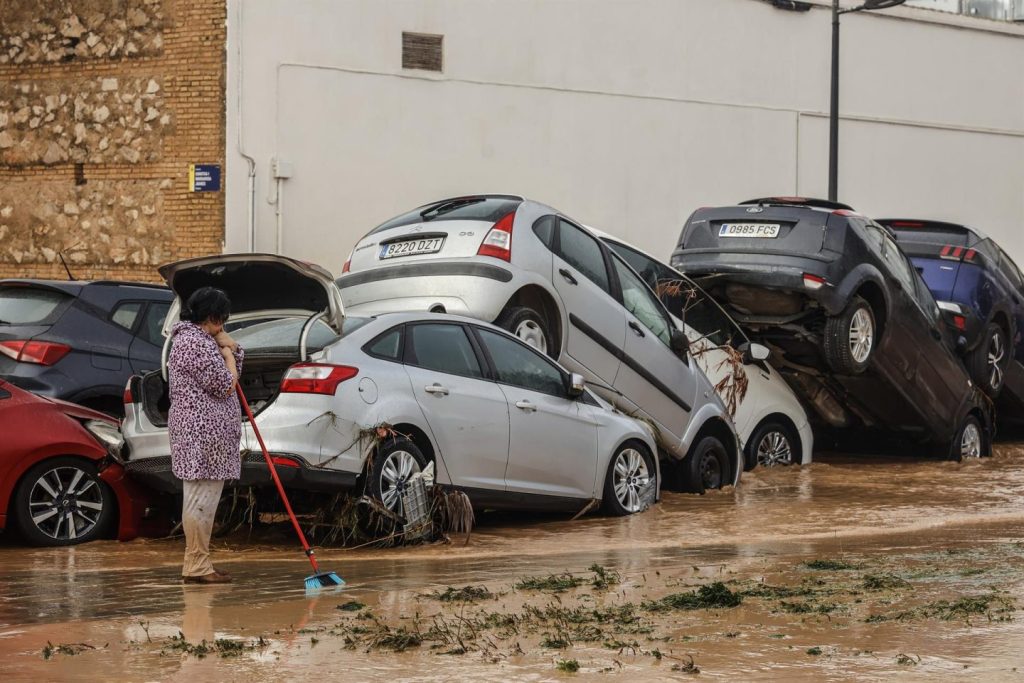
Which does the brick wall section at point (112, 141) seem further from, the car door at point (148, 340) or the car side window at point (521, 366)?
the car side window at point (521, 366)

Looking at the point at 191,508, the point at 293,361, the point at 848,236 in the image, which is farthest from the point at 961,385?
the point at 191,508

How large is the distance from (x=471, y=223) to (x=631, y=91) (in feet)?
53.0

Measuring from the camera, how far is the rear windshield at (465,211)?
1195cm

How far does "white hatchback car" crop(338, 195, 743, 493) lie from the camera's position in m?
11.6

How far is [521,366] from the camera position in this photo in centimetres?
1096

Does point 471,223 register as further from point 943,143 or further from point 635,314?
point 943,143

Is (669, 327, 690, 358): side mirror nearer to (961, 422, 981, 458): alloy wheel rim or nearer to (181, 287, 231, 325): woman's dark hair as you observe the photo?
(961, 422, 981, 458): alloy wheel rim

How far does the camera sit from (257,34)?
23.4 m

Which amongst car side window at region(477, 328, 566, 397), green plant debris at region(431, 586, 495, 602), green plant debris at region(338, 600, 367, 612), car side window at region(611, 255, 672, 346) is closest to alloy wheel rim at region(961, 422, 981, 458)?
car side window at region(611, 255, 672, 346)

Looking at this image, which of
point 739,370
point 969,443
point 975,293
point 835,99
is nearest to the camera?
point 739,370

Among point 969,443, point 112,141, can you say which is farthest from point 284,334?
point 112,141

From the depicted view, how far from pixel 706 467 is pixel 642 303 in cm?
155

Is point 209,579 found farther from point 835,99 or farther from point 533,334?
point 835,99

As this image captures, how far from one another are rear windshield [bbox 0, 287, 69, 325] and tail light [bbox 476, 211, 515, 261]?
3166 mm
